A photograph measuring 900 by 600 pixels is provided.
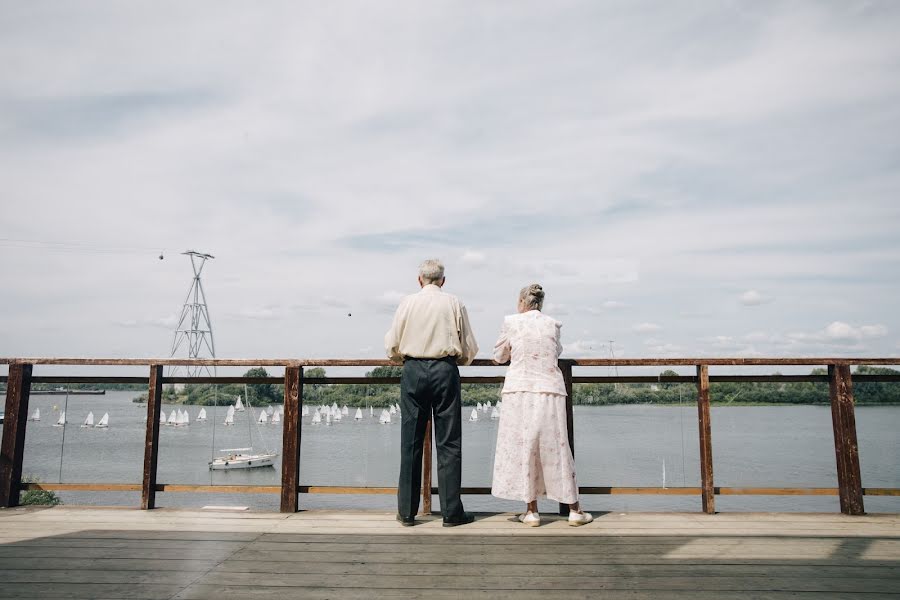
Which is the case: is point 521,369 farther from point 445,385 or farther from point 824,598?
point 824,598

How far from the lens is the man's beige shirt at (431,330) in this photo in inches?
132

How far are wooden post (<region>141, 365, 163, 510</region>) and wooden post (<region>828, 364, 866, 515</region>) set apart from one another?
179 inches

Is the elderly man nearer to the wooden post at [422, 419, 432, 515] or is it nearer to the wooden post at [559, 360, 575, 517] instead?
the wooden post at [422, 419, 432, 515]

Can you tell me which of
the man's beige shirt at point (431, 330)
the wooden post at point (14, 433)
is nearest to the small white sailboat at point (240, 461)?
the wooden post at point (14, 433)

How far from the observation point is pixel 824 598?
7.02ft

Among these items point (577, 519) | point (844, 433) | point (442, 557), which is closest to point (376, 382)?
point (442, 557)

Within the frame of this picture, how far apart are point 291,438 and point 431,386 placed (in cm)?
116

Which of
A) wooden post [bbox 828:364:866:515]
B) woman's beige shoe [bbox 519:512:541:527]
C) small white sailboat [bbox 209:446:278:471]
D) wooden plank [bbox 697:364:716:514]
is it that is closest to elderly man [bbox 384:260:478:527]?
woman's beige shoe [bbox 519:512:541:527]

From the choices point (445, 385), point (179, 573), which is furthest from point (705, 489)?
point (179, 573)

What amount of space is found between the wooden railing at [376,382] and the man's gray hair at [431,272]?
59 centimetres

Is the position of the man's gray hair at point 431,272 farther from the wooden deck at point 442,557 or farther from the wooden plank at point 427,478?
the wooden deck at point 442,557

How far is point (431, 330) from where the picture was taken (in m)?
3.37

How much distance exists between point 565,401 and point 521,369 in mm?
409

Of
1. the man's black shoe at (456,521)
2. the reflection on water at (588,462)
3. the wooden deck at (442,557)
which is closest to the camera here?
the wooden deck at (442,557)
